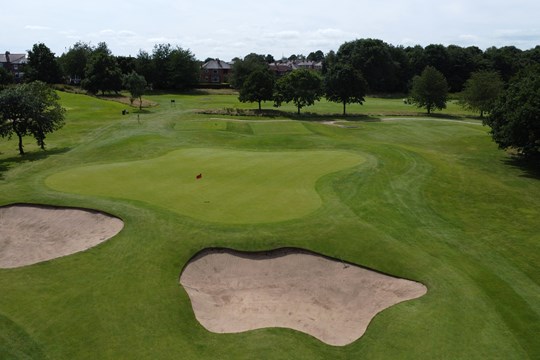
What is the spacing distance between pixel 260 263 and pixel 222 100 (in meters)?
93.9

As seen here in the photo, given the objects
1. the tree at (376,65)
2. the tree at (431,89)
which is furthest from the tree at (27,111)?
the tree at (376,65)

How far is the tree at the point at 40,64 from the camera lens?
122 metres

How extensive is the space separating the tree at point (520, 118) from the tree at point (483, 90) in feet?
132

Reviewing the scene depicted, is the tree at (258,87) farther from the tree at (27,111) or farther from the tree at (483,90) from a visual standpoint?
the tree at (483,90)

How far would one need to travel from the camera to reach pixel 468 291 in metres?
19.5

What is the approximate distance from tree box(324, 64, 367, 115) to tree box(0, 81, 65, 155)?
182 feet

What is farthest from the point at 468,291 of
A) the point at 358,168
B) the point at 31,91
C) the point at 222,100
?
the point at 222,100

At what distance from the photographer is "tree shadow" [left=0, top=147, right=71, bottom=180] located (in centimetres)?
4298

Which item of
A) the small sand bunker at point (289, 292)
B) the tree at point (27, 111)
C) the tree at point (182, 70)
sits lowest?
the small sand bunker at point (289, 292)

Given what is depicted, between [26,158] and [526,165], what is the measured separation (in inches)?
2075

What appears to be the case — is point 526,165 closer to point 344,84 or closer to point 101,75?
point 344,84

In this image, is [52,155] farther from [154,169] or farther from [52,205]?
[52,205]

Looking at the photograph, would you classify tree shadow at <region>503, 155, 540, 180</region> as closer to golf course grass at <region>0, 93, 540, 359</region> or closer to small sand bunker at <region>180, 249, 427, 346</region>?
golf course grass at <region>0, 93, 540, 359</region>

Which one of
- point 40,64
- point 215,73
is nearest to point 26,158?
point 40,64
